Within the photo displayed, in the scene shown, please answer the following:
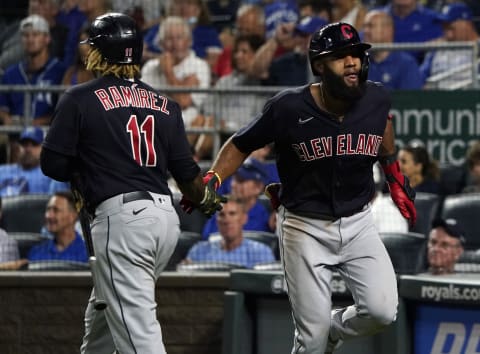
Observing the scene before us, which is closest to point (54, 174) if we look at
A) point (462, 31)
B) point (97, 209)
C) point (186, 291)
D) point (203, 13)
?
point (97, 209)

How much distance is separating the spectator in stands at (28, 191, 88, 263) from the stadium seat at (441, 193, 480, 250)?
250 centimetres

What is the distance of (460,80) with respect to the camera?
862cm

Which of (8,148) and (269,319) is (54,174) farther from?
(8,148)

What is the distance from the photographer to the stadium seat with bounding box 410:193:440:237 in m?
7.56

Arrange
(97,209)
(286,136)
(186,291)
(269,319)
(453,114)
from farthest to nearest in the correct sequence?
(453,114) → (186,291) → (269,319) → (286,136) → (97,209)

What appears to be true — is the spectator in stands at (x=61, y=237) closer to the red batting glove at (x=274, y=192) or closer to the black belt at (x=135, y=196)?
the red batting glove at (x=274, y=192)

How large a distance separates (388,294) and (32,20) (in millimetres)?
6113

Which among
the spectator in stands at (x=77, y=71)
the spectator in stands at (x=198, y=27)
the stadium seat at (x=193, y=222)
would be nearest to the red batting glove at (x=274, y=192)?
the stadium seat at (x=193, y=222)

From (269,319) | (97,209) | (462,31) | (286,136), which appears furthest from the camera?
(462,31)

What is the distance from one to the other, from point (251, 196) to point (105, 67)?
10.5 feet

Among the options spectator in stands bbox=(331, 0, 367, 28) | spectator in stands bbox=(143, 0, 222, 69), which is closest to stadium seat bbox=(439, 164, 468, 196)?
spectator in stands bbox=(331, 0, 367, 28)

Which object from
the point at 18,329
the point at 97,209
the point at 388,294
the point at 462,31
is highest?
the point at 462,31

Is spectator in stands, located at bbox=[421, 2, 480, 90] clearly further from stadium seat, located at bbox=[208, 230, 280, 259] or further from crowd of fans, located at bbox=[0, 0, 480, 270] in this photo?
stadium seat, located at bbox=[208, 230, 280, 259]

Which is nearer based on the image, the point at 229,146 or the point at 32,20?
the point at 229,146
